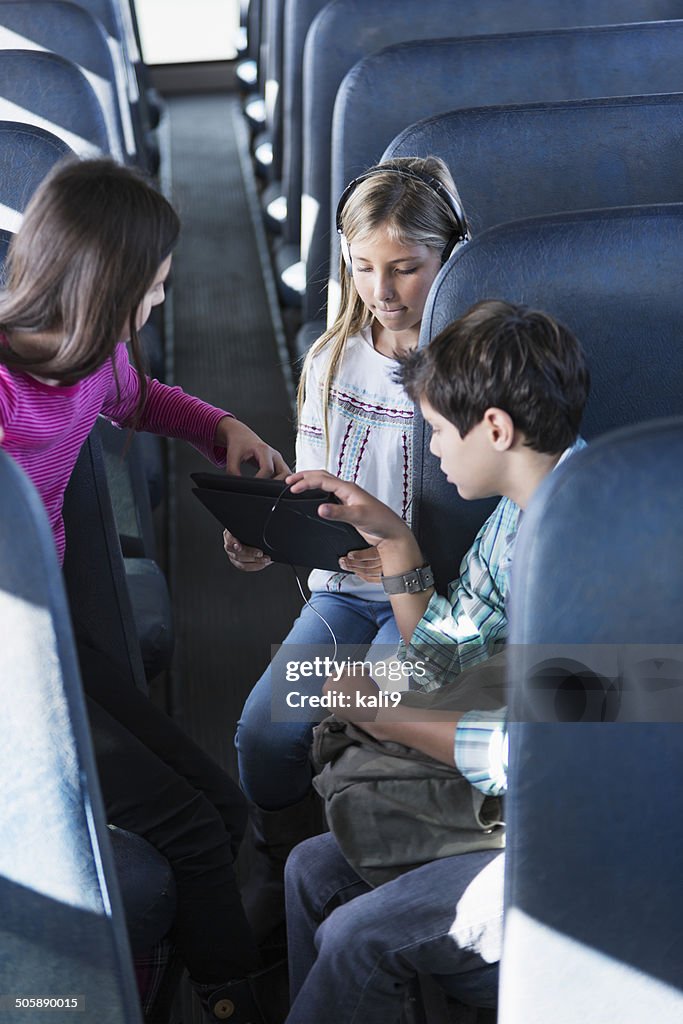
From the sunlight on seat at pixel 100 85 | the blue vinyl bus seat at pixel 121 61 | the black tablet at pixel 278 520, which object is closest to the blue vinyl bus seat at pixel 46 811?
the black tablet at pixel 278 520

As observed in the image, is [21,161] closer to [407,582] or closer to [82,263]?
[82,263]

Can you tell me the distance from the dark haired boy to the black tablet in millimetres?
179

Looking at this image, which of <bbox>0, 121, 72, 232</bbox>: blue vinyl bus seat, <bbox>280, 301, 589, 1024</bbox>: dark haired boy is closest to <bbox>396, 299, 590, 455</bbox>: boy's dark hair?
<bbox>280, 301, 589, 1024</bbox>: dark haired boy

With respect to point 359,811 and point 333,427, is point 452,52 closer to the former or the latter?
point 333,427

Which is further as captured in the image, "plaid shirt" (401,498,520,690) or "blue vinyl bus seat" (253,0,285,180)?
"blue vinyl bus seat" (253,0,285,180)

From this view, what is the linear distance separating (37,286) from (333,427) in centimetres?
55

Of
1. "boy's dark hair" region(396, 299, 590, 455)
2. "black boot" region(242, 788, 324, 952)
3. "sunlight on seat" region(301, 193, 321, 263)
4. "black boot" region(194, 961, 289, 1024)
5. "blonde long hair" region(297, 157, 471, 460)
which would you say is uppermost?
"blonde long hair" region(297, 157, 471, 460)

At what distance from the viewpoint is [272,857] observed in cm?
159

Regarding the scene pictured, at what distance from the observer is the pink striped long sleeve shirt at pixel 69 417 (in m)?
1.15

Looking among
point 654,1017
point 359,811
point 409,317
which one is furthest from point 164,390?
point 654,1017

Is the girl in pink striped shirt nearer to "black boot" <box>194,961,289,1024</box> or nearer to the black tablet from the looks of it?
"black boot" <box>194,961,289,1024</box>

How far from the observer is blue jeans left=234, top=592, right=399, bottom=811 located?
1486 mm

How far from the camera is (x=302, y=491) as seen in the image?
50.1 inches

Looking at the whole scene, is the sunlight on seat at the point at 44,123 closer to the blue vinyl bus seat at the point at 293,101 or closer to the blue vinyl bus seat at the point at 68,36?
the blue vinyl bus seat at the point at 68,36
